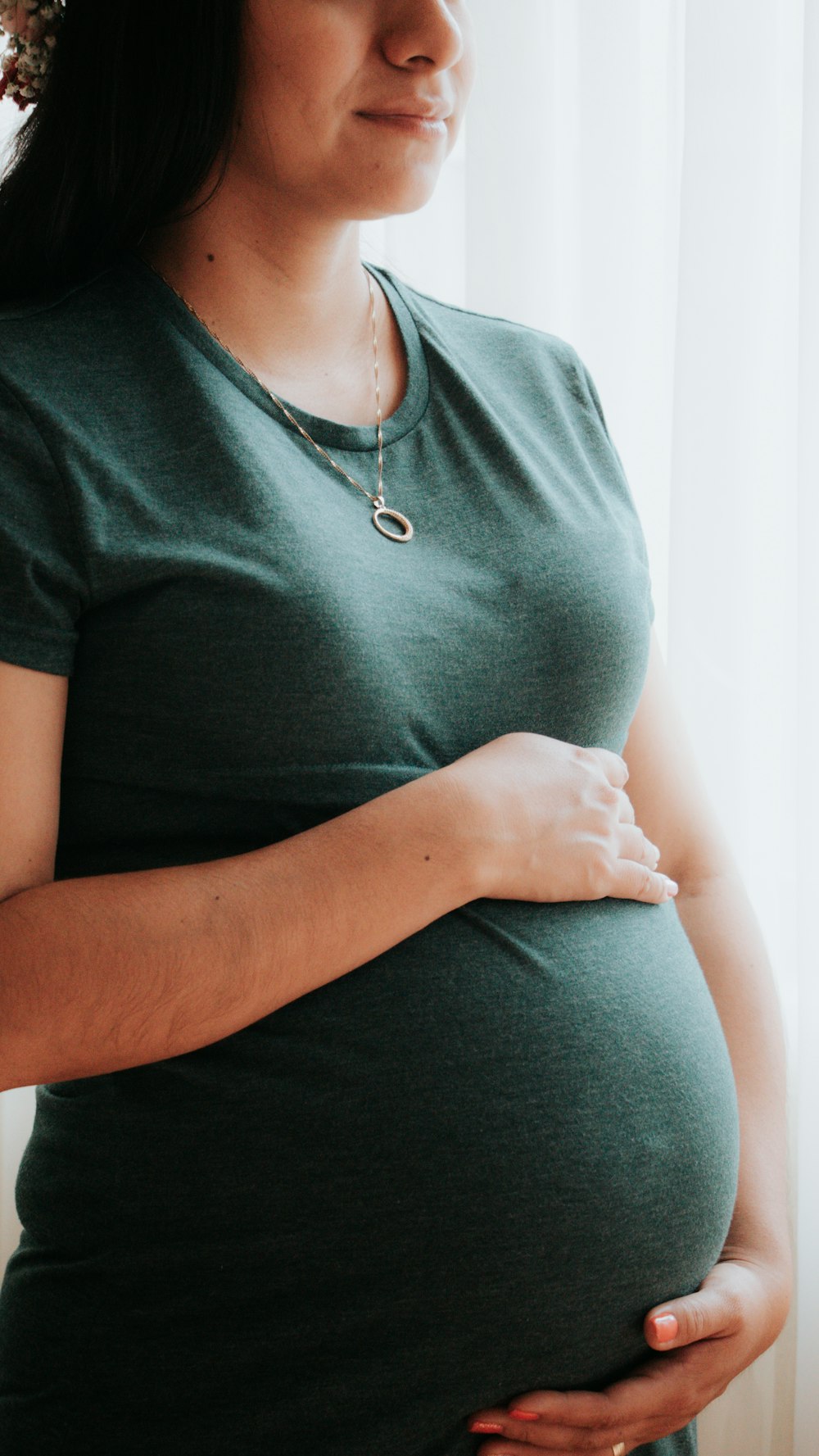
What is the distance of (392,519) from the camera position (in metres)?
0.90

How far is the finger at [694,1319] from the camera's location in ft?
2.67

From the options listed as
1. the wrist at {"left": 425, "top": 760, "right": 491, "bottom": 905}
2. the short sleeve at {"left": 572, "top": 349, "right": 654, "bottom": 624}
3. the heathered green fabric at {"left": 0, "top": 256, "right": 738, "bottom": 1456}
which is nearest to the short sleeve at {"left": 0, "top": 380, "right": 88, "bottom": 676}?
the heathered green fabric at {"left": 0, "top": 256, "right": 738, "bottom": 1456}

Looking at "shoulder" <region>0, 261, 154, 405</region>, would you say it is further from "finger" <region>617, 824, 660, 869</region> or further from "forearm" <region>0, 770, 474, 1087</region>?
"finger" <region>617, 824, 660, 869</region>

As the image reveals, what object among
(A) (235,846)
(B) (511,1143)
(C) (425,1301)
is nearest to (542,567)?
(A) (235,846)

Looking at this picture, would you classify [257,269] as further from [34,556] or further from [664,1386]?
[664,1386]

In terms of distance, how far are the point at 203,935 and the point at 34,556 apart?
10.5 inches

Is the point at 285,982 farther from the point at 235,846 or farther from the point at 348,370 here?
the point at 348,370

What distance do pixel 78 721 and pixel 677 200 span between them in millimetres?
926

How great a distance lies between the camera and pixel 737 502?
1.26 m

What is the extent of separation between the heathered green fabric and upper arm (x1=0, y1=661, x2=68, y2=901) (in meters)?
0.02

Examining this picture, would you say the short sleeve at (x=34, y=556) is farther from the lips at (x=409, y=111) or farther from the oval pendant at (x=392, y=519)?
the lips at (x=409, y=111)

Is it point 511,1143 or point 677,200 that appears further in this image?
point 677,200

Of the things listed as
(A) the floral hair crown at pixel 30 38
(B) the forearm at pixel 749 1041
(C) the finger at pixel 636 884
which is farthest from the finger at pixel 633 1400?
(A) the floral hair crown at pixel 30 38

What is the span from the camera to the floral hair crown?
910 mm
